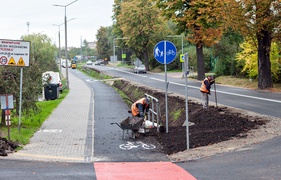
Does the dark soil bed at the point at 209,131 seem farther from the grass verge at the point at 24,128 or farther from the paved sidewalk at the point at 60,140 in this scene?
the grass verge at the point at 24,128

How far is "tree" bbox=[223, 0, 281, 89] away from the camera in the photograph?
93.2 feet

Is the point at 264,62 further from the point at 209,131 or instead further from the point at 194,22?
the point at 209,131

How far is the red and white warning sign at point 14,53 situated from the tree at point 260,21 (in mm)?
17161

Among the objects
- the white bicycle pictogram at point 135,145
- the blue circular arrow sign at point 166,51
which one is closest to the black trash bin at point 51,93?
the white bicycle pictogram at point 135,145

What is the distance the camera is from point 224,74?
1925 inches

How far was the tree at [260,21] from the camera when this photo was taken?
93.2ft

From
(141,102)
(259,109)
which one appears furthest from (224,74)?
(141,102)

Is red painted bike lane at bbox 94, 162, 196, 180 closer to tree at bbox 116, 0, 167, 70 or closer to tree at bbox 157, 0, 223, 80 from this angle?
tree at bbox 157, 0, 223, 80

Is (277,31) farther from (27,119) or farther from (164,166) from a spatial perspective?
(164,166)

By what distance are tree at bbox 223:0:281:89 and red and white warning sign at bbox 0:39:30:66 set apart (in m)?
17.2

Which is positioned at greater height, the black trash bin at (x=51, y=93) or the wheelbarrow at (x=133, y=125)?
the wheelbarrow at (x=133, y=125)

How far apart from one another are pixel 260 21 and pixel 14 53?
1872 centimetres

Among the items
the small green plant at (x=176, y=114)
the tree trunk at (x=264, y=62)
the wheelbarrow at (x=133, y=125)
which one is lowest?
the small green plant at (x=176, y=114)

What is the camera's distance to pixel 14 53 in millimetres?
15070
